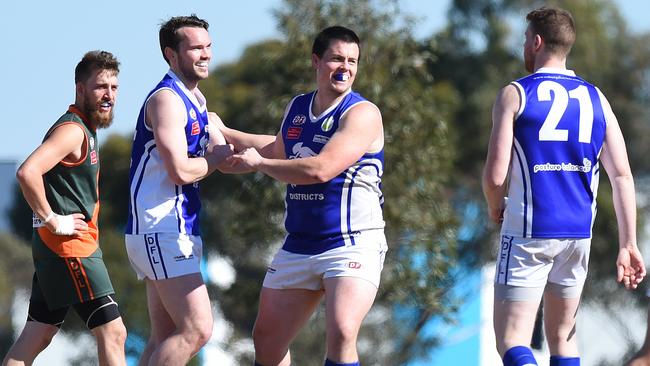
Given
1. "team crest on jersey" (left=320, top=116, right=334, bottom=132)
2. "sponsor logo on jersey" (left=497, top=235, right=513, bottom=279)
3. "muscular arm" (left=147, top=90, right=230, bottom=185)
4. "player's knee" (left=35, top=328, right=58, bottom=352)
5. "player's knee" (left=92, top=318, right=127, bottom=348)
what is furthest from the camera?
"player's knee" (left=35, top=328, right=58, bottom=352)

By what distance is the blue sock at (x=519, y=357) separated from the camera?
22.2 ft

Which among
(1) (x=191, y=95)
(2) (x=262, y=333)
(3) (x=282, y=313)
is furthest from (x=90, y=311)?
(1) (x=191, y=95)

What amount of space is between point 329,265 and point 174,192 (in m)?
0.96

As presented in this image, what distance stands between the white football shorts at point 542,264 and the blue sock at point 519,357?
1.07ft

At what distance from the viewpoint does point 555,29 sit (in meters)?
7.04

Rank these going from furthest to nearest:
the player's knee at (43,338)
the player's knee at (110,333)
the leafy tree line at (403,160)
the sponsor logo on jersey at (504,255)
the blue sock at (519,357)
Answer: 1. the leafy tree line at (403,160)
2. the player's knee at (43,338)
3. the player's knee at (110,333)
4. the sponsor logo on jersey at (504,255)
5. the blue sock at (519,357)

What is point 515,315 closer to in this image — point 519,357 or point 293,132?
point 519,357

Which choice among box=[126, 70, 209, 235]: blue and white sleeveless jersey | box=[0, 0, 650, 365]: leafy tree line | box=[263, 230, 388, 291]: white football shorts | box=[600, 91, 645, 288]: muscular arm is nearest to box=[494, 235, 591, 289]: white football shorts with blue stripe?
Answer: box=[600, 91, 645, 288]: muscular arm

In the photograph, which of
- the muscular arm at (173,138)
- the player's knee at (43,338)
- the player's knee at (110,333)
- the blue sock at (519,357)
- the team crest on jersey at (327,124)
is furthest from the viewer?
the player's knee at (43,338)

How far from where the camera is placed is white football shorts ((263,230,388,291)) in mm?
6953

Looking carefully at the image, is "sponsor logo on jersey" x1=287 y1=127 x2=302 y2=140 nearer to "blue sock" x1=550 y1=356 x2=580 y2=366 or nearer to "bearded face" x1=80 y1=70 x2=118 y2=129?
"bearded face" x1=80 y1=70 x2=118 y2=129

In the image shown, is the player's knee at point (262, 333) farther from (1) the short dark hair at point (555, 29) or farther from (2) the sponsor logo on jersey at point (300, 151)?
(1) the short dark hair at point (555, 29)

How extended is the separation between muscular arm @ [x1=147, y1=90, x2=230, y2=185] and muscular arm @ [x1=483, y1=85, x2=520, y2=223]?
1544mm

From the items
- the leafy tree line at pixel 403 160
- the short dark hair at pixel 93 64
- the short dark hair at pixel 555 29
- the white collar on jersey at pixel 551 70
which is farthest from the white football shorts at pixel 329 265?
the leafy tree line at pixel 403 160
